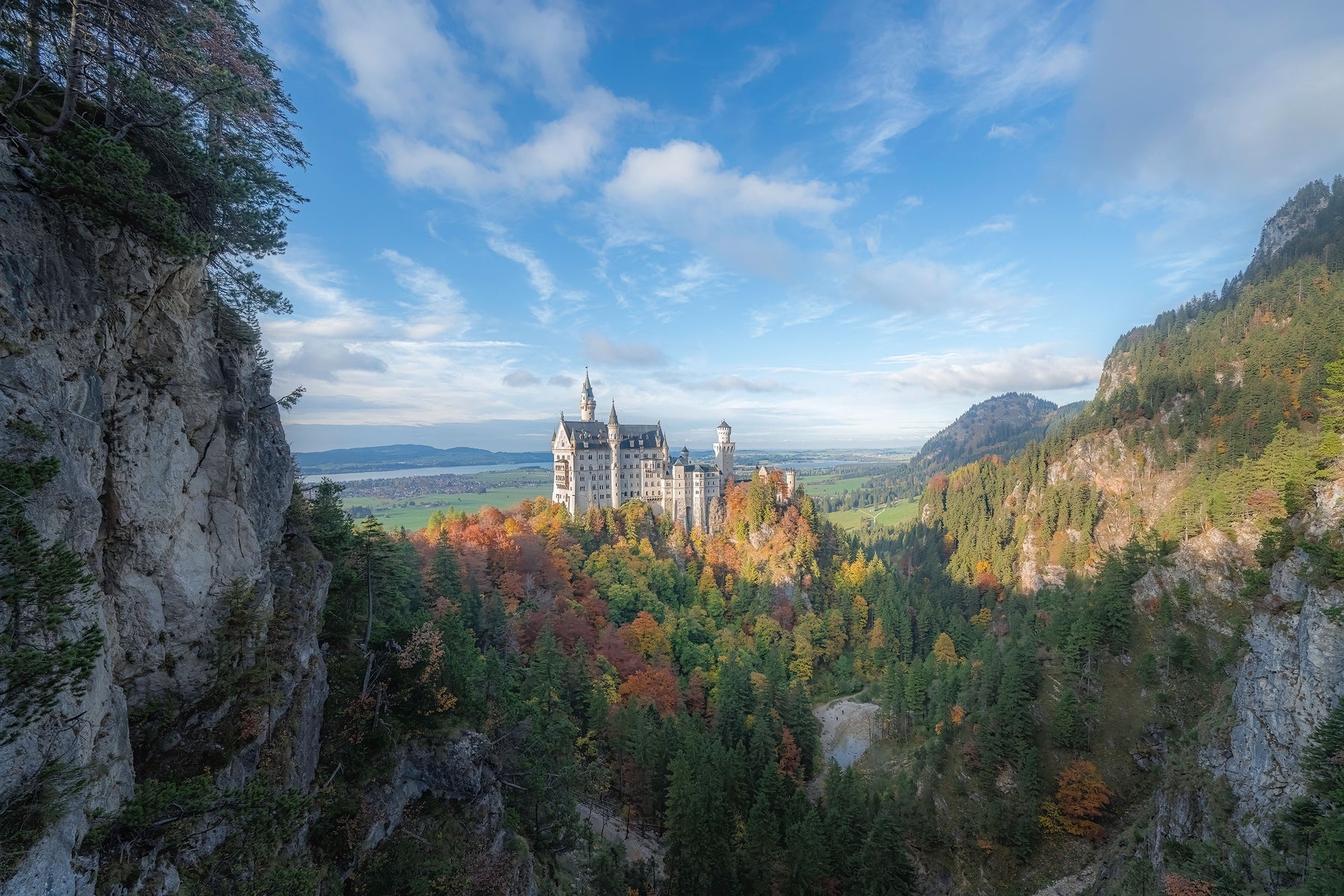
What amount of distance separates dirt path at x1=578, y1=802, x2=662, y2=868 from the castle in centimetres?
4799

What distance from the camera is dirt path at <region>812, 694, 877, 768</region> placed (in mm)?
58875

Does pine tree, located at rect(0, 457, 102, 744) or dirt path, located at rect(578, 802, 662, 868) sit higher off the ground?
pine tree, located at rect(0, 457, 102, 744)

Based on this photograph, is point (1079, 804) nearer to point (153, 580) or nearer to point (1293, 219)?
point (153, 580)

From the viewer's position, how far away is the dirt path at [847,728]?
5888 centimetres

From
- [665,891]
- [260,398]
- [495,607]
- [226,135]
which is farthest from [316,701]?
[495,607]

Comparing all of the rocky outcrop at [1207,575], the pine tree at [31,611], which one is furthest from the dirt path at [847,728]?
the pine tree at [31,611]

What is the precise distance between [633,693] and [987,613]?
6706 centimetres

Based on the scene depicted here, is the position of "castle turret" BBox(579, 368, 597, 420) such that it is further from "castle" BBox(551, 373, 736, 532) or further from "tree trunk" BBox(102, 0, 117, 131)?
"tree trunk" BBox(102, 0, 117, 131)

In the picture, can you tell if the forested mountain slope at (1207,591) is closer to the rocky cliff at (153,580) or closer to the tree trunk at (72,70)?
the rocky cliff at (153,580)

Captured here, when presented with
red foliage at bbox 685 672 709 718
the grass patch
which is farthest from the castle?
red foliage at bbox 685 672 709 718

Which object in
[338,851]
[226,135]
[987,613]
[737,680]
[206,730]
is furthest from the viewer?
[987,613]

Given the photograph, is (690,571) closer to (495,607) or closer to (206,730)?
(495,607)

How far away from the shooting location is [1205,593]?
43.4 meters

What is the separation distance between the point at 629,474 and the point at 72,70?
3187 inches
